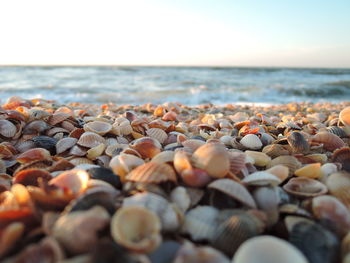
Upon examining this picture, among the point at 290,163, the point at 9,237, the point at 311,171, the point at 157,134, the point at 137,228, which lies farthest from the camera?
the point at 157,134

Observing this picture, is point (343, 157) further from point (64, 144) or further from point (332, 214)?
point (64, 144)

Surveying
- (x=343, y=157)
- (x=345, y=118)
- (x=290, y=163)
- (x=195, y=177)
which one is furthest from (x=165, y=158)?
(x=345, y=118)

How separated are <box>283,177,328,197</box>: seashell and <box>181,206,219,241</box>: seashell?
1.63ft

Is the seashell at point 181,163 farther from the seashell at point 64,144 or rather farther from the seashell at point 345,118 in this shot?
the seashell at point 345,118

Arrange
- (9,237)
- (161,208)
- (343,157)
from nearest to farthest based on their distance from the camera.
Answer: (9,237) < (161,208) < (343,157)

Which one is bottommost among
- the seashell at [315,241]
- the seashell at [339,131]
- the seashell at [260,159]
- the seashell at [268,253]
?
the seashell at [315,241]

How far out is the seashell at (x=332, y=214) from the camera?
4.12 ft

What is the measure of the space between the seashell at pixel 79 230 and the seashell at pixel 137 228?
6 centimetres

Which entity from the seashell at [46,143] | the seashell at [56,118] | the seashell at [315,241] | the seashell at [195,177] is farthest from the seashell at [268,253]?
the seashell at [56,118]

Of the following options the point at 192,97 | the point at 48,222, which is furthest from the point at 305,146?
the point at 192,97

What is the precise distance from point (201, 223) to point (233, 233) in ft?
0.48

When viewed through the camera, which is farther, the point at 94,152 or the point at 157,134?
the point at 157,134

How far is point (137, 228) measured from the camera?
3.51ft

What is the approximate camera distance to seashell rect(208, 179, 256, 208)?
4.23 ft
